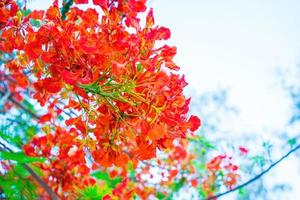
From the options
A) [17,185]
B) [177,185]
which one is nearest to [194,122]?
[17,185]

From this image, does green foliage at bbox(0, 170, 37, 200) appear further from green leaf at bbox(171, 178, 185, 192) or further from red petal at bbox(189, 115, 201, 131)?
green leaf at bbox(171, 178, 185, 192)

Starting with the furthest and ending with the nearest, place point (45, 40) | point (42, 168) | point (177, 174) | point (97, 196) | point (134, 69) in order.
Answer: point (177, 174) < point (42, 168) < point (97, 196) < point (45, 40) < point (134, 69)

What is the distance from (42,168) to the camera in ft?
9.45

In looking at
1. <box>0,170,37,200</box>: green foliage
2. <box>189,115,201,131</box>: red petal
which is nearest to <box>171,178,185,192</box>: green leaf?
<box>0,170,37,200</box>: green foliage

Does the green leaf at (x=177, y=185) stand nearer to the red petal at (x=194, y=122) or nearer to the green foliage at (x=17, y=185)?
the green foliage at (x=17, y=185)

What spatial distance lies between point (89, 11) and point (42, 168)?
1.71 metres

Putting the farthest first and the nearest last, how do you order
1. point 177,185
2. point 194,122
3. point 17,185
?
point 177,185 < point 17,185 < point 194,122

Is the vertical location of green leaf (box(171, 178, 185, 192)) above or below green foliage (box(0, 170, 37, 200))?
above

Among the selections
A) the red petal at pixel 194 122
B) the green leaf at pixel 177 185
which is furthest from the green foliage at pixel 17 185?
the green leaf at pixel 177 185

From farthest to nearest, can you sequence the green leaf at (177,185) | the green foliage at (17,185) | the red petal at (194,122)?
the green leaf at (177,185) → the green foliage at (17,185) → the red petal at (194,122)

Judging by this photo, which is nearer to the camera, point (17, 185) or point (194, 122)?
point (194, 122)

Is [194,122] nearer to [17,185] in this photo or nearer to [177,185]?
[17,185]

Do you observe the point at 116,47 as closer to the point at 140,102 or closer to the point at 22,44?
the point at 140,102

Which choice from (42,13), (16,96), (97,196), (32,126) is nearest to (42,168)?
(97,196)
